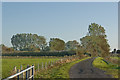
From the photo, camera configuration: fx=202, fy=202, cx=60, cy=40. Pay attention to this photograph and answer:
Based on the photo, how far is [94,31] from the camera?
78312mm

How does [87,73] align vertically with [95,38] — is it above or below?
below

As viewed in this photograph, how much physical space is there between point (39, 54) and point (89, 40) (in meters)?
23.7

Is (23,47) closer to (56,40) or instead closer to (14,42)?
(14,42)

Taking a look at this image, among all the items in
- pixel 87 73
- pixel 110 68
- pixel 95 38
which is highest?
pixel 95 38

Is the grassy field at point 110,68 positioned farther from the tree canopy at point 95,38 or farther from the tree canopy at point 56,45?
the tree canopy at point 56,45

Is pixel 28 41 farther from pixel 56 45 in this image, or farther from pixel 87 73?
pixel 87 73

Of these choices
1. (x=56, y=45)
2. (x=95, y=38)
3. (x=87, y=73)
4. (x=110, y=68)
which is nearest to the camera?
(x=87, y=73)

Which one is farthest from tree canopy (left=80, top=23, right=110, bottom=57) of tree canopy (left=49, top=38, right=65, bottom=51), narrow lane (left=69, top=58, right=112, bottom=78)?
tree canopy (left=49, top=38, right=65, bottom=51)

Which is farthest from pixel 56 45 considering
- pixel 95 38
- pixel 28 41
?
pixel 95 38

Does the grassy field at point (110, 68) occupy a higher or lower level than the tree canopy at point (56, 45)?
lower

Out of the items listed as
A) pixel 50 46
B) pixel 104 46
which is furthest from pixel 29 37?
pixel 104 46

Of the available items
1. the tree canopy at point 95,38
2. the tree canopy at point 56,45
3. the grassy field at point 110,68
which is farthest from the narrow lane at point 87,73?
the tree canopy at point 56,45

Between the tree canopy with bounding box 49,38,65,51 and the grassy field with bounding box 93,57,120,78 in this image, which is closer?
the grassy field with bounding box 93,57,120,78

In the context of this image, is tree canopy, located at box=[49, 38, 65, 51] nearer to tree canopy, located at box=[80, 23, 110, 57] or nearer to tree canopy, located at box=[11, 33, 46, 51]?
tree canopy, located at box=[11, 33, 46, 51]
